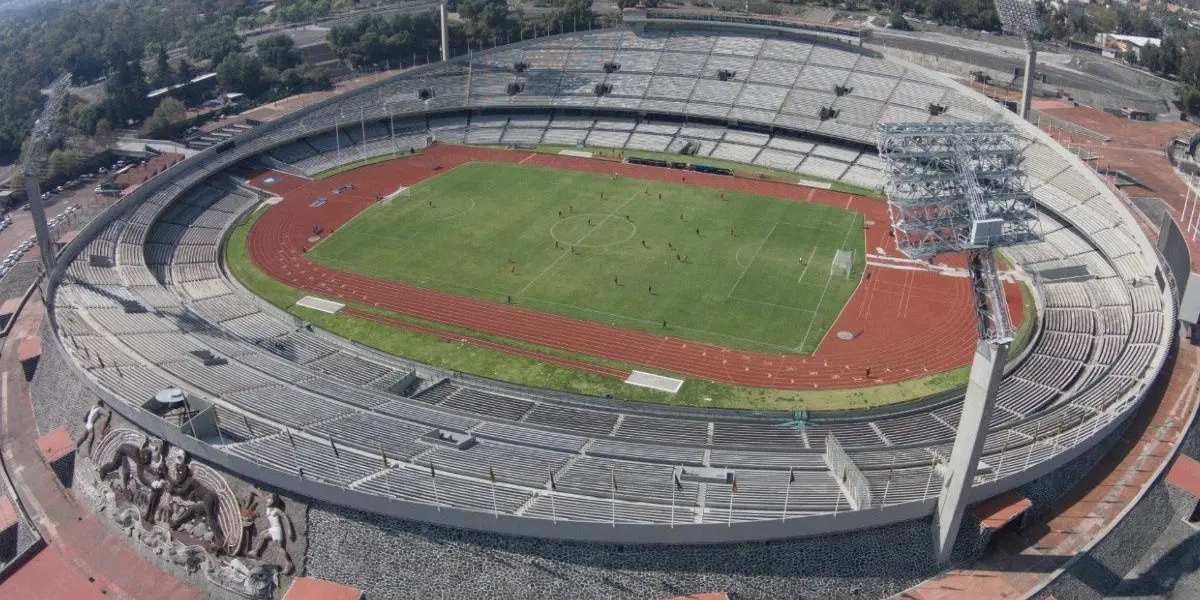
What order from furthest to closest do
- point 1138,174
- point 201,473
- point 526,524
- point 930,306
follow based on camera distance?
point 1138,174 → point 930,306 → point 201,473 → point 526,524

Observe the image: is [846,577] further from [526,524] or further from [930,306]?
[930,306]

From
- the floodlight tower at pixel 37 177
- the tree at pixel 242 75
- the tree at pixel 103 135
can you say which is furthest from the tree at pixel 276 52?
the floodlight tower at pixel 37 177

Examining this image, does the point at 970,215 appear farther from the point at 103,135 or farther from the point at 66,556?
the point at 103,135

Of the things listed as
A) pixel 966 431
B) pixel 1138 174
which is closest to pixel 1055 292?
pixel 1138 174

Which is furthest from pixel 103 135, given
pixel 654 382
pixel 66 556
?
pixel 654 382

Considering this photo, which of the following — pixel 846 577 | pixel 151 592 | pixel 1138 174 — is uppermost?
pixel 1138 174

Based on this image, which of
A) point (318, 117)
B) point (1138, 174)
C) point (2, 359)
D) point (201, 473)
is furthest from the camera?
point (318, 117)

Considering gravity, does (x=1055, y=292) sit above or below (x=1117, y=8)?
below
